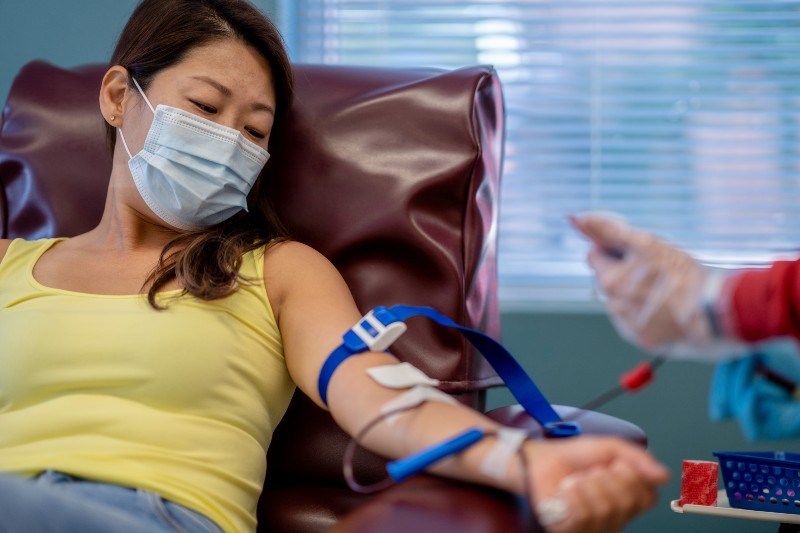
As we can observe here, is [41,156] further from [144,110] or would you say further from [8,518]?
[8,518]

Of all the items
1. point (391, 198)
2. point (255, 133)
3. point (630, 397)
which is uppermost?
point (255, 133)

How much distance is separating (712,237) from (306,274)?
1287mm

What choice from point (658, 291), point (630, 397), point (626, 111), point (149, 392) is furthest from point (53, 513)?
point (626, 111)

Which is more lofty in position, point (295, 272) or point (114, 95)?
point (114, 95)

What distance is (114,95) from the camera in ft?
5.04

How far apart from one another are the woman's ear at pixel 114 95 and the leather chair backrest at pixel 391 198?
0.44 ft

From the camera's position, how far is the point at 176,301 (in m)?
1.33

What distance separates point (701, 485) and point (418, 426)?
85 centimetres

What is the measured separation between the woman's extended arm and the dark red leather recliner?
0.46ft

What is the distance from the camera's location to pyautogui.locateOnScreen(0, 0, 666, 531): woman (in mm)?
1139

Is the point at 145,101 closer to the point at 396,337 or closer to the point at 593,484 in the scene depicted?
the point at 396,337

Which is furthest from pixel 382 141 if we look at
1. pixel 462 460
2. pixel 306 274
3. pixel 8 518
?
pixel 8 518

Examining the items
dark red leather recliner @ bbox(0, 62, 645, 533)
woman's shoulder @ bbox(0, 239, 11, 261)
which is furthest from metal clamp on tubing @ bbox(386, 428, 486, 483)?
woman's shoulder @ bbox(0, 239, 11, 261)

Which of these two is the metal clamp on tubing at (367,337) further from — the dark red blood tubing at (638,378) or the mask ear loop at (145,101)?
the mask ear loop at (145,101)
